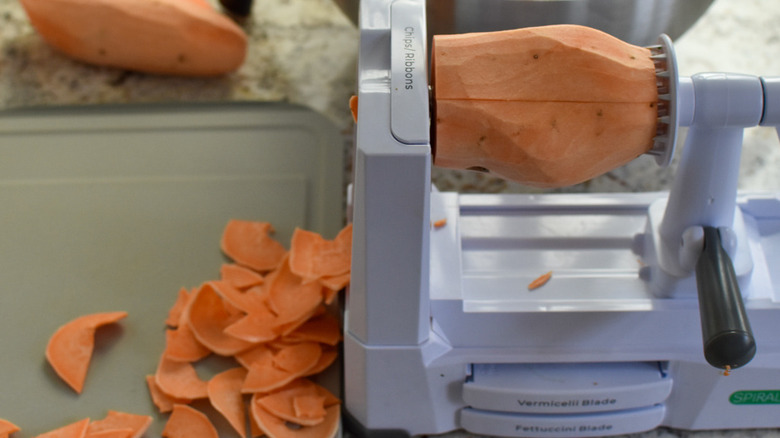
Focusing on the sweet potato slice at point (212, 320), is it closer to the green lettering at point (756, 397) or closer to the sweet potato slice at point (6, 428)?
the sweet potato slice at point (6, 428)

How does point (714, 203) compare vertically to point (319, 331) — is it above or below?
above

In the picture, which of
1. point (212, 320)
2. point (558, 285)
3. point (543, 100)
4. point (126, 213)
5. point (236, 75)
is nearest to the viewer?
point (543, 100)

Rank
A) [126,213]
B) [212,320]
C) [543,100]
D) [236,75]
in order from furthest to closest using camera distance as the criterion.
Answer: [236,75] → [126,213] → [212,320] → [543,100]

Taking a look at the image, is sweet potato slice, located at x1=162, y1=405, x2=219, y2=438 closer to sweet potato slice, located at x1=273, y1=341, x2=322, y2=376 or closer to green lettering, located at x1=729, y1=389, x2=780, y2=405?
sweet potato slice, located at x1=273, y1=341, x2=322, y2=376

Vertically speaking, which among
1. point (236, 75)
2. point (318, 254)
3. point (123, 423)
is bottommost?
point (123, 423)

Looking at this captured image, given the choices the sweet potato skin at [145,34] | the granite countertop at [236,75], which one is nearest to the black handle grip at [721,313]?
the granite countertop at [236,75]

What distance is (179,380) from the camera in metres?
0.70

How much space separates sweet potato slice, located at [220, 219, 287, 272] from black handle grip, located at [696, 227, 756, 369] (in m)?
0.42

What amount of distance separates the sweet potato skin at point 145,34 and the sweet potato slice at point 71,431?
473 mm

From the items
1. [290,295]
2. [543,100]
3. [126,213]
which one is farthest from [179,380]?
[543,100]

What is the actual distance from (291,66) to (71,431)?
0.54m

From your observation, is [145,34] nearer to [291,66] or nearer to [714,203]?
[291,66]

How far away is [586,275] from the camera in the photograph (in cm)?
65

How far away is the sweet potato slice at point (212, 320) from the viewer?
0.72m
